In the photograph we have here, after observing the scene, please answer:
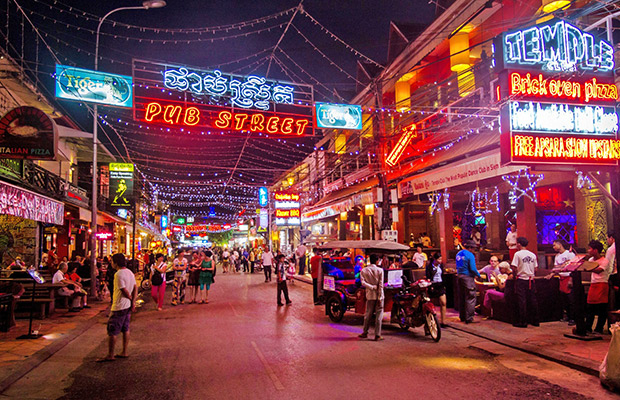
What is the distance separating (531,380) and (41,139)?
1198 cm

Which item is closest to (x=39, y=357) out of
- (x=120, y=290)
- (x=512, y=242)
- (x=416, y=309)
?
(x=120, y=290)

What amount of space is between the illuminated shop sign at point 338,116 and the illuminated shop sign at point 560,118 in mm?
7460

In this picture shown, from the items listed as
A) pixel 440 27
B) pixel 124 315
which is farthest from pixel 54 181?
pixel 440 27

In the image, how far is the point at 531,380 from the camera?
6395 millimetres

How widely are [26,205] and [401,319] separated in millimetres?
11084

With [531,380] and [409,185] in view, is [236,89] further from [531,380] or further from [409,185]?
[531,380]

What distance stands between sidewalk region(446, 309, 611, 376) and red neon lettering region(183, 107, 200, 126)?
390 inches

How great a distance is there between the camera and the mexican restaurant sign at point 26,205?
11.4 m

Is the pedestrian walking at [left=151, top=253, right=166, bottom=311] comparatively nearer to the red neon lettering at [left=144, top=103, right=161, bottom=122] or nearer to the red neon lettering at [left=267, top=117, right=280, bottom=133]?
the red neon lettering at [left=144, top=103, right=161, bottom=122]

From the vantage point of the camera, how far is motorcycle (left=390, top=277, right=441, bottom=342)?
9.27m

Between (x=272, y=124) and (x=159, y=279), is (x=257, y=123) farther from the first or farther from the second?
(x=159, y=279)

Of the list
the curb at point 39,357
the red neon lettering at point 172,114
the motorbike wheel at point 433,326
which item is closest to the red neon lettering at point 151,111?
the red neon lettering at point 172,114

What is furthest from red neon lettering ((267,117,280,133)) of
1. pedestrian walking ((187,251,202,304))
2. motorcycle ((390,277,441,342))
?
motorcycle ((390,277,441,342))

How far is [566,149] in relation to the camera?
906 cm
